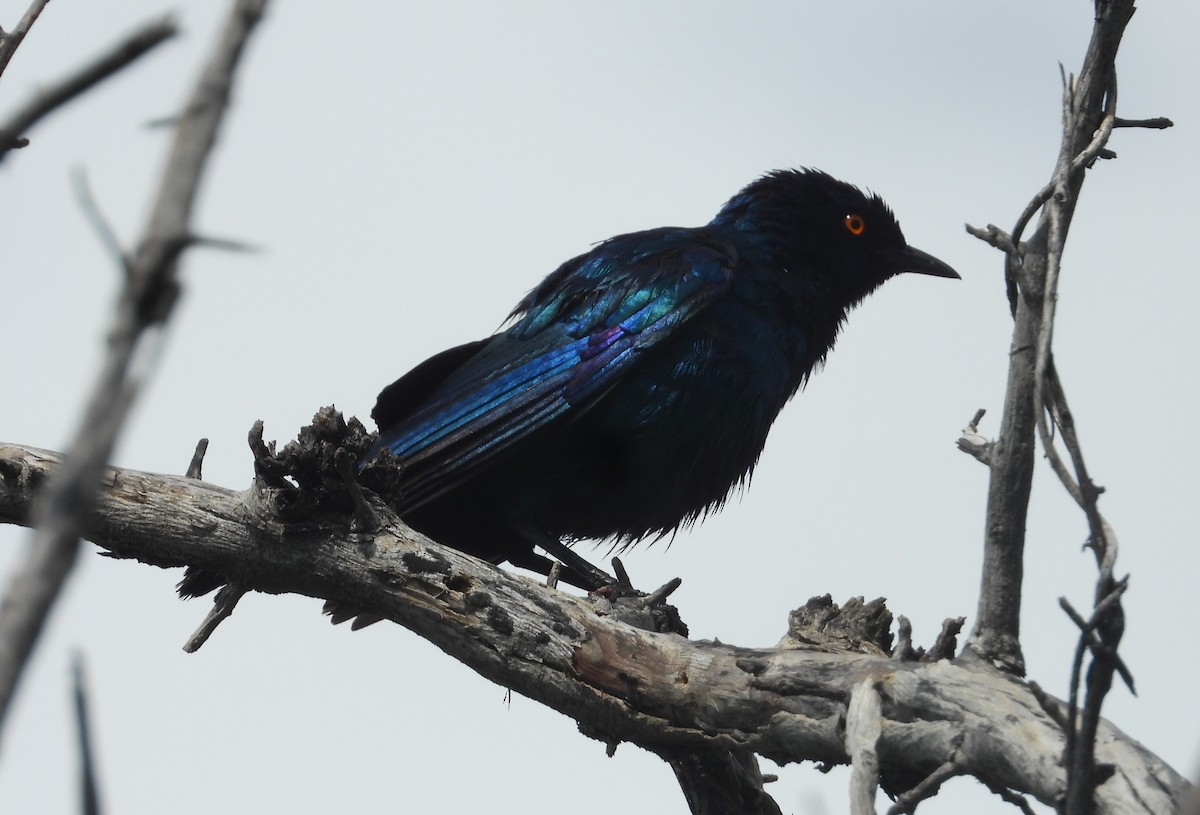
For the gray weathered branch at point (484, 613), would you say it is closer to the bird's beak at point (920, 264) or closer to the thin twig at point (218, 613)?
the thin twig at point (218, 613)

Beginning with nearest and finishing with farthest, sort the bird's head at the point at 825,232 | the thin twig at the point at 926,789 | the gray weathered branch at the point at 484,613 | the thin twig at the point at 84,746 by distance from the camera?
the thin twig at the point at 84,746, the thin twig at the point at 926,789, the gray weathered branch at the point at 484,613, the bird's head at the point at 825,232

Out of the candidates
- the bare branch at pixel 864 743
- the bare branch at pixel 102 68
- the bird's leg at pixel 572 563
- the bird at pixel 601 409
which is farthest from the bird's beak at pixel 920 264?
the bare branch at pixel 102 68

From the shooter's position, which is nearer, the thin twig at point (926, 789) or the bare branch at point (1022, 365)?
the thin twig at point (926, 789)

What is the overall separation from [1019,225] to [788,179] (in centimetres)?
370

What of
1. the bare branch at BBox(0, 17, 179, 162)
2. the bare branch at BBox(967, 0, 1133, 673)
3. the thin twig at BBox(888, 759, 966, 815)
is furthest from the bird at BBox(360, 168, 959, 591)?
the bare branch at BBox(0, 17, 179, 162)

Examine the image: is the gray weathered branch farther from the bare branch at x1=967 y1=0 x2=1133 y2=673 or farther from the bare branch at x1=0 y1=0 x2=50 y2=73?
the bare branch at x1=0 y1=0 x2=50 y2=73

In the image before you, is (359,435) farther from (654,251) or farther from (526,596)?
(654,251)

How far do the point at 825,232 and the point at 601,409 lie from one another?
1.84m

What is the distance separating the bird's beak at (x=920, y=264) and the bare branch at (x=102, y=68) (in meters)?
6.24

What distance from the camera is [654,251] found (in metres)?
6.44

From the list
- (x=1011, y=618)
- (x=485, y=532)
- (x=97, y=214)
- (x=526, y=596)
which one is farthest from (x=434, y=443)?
(x=97, y=214)

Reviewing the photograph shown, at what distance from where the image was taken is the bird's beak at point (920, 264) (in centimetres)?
722

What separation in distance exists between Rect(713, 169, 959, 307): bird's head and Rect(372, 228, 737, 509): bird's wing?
36 cm

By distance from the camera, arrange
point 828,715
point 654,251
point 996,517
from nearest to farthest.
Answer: point 996,517
point 828,715
point 654,251
